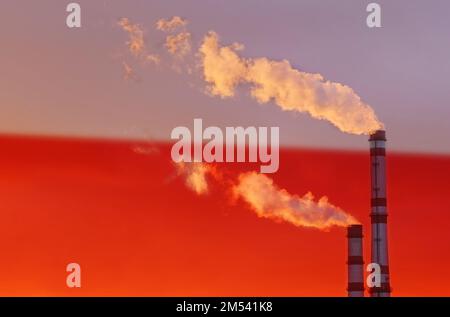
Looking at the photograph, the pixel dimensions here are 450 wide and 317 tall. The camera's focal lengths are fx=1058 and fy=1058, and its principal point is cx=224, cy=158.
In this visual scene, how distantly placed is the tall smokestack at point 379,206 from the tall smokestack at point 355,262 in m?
1.24

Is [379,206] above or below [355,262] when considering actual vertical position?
above

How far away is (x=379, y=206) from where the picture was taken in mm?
79625

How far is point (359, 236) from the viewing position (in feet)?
266

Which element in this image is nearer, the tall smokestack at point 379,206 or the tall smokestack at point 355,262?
the tall smokestack at point 355,262

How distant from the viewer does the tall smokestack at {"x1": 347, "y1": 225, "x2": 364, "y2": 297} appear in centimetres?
7850

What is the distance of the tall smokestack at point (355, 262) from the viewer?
7850cm

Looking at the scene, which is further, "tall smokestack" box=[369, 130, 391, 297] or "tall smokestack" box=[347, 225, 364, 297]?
"tall smokestack" box=[369, 130, 391, 297]

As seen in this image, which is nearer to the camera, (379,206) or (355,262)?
(379,206)

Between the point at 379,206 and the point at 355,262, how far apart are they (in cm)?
467

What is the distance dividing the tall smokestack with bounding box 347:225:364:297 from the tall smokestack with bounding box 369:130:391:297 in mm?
1245
